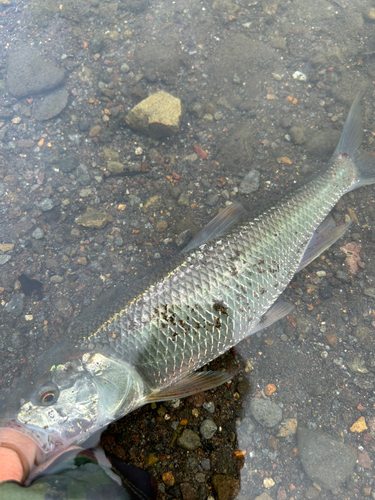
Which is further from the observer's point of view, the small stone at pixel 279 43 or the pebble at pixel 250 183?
the small stone at pixel 279 43

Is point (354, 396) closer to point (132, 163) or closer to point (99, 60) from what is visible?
point (132, 163)

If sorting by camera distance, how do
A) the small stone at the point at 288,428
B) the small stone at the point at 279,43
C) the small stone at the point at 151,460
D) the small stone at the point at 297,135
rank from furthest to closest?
the small stone at the point at 279,43 → the small stone at the point at 297,135 → the small stone at the point at 288,428 → the small stone at the point at 151,460

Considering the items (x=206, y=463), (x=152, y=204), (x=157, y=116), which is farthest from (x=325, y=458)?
(x=157, y=116)

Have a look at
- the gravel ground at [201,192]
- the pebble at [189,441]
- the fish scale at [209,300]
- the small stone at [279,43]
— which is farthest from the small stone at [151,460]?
the small stone at [279,43]

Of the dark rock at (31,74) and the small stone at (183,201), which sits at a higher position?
the dark rock at (31,74)

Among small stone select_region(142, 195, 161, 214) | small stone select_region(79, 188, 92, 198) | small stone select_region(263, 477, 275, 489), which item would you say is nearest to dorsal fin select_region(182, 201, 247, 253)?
small stone select_region(142, 195, 161, 214)

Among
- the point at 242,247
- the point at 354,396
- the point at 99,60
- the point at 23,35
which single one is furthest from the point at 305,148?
the point at 23,35

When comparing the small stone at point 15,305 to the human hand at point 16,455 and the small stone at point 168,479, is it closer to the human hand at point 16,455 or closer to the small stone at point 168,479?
the human hand at point 16,455
